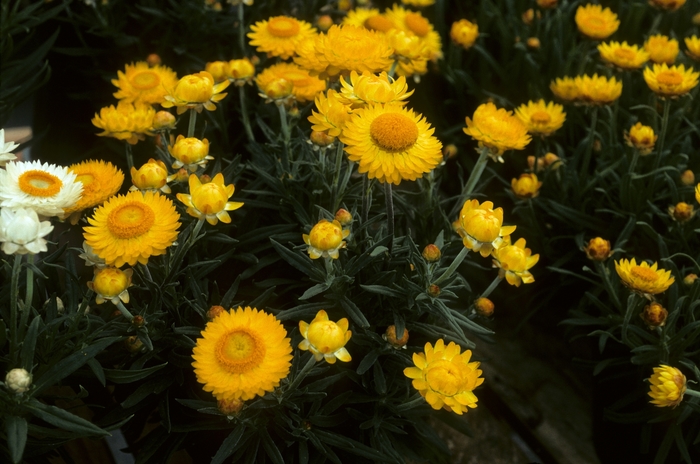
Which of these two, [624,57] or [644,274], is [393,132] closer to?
[644,274]

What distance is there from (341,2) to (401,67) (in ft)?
2.81

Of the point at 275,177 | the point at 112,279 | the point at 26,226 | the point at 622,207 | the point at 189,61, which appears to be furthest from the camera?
the point at 189,61

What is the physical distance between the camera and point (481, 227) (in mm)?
1036

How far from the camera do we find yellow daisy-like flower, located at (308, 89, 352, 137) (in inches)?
43.5

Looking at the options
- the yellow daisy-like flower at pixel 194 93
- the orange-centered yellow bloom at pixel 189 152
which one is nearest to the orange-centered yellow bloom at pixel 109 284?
the orange-centered yellow bloom at pixel 189 152

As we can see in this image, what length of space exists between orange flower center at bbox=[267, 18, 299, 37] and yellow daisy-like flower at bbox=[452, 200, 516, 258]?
811 millimetres

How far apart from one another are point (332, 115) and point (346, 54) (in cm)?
15

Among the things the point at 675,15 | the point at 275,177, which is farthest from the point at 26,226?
the point at 675,15

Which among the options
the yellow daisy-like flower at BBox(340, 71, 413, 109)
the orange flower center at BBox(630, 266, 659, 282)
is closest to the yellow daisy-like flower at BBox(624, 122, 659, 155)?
the orange flower center at BBox(630, 266, 659, 282)

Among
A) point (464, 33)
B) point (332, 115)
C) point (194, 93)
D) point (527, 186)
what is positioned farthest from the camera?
point (464, 33)

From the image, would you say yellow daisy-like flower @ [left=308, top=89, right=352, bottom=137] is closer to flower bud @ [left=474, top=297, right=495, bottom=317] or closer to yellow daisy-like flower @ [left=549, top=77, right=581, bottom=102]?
flower bud @ [left=474, top=297, right=495, bottom=317]

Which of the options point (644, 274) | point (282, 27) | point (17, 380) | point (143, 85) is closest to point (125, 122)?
point (143, 85)

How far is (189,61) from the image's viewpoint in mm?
2096

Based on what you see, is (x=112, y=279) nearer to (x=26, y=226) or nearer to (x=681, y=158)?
(x=26, y=226)
